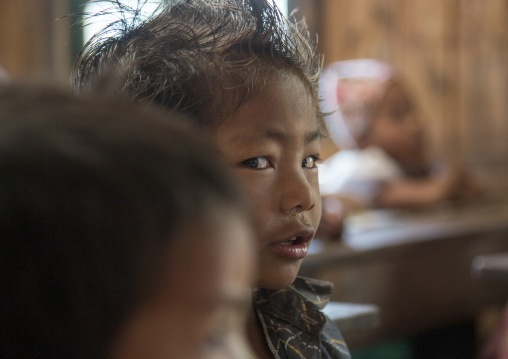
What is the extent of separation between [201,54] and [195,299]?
360 millimetres

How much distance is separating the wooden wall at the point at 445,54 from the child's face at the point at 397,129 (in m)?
1.19

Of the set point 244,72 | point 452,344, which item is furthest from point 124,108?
point 452,344

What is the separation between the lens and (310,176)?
66cm

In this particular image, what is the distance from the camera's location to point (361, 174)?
2855 mm

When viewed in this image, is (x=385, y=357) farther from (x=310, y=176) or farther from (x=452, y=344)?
(x=310, y=176)

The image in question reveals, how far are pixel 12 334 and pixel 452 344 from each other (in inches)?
106

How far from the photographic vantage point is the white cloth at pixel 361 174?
2.80 m

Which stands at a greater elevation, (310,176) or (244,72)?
(244,72)

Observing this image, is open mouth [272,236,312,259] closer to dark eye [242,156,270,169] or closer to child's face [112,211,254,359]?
dark eye [242,156,270,169]

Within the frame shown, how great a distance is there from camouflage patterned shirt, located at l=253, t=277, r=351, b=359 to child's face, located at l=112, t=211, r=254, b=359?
0.38 metres

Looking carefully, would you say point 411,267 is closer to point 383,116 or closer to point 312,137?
point 383,116

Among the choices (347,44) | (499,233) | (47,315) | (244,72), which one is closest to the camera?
(47,315)

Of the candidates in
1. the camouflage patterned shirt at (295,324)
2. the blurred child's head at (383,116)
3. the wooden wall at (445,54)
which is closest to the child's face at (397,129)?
the blurred child's head at (383,116)

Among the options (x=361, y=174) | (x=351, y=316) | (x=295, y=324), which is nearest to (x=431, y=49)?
(x=361, y=174)
